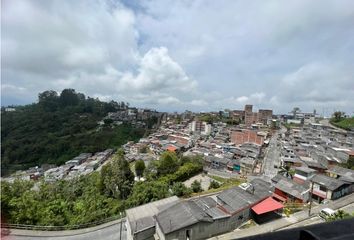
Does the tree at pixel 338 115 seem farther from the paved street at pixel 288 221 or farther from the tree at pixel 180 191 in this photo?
the tree at pixel 180 191

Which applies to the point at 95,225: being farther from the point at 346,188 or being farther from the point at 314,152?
the point at 314,152

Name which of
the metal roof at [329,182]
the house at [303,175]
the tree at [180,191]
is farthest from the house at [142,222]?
the house at [303,175]

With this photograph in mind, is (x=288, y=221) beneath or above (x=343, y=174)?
beneath

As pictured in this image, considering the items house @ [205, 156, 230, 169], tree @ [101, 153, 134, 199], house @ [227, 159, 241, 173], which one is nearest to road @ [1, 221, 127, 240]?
tree @ [101, 153, 134, 199]

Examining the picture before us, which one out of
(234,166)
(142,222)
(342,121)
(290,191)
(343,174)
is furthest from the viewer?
(342,121)

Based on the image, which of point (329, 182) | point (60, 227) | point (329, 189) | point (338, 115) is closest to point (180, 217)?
point (60, 227)

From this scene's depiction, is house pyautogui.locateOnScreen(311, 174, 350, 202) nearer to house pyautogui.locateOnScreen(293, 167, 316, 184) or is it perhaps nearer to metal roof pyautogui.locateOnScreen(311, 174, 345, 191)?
metal roof pyautogui.locateOnScreen(311, 174, 345, 191)

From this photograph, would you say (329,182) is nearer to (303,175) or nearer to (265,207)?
(303,175)
